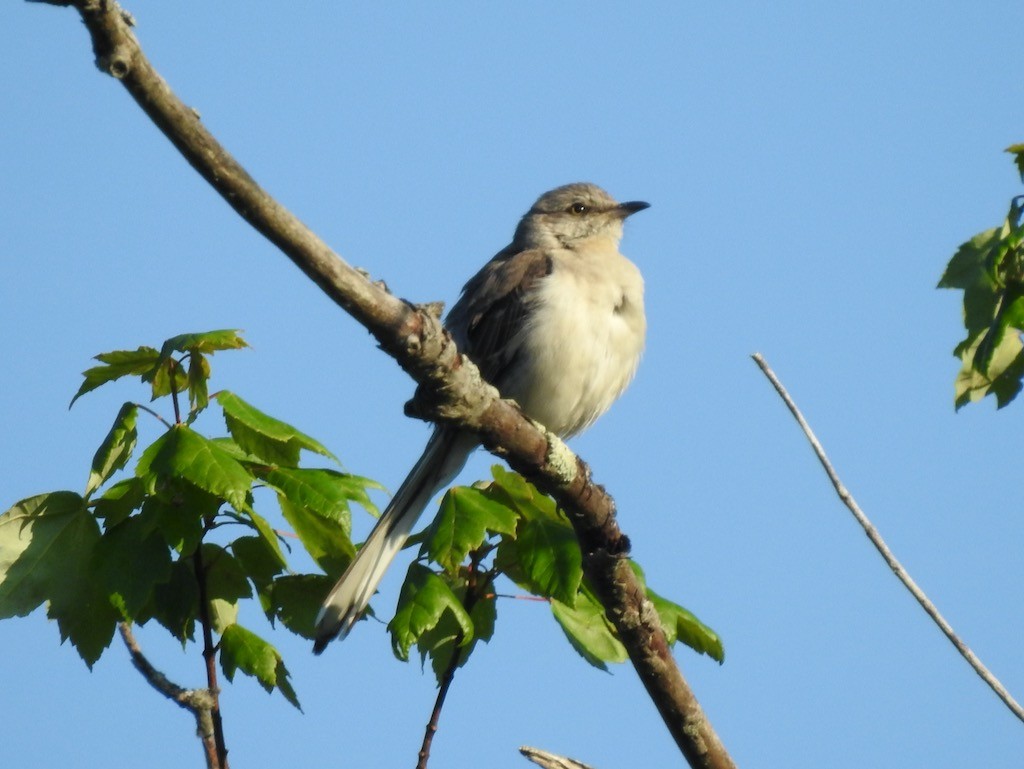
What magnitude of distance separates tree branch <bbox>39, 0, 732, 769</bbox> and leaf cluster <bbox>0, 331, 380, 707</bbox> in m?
0.54

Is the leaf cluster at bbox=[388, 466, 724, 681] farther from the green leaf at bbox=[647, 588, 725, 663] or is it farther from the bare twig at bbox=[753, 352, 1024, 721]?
the bare twig at bbox=[753, 352, 1024, 721]

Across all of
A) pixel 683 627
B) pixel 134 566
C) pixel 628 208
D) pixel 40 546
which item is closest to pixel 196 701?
pixel 134 566

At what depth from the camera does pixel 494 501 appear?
475 cm

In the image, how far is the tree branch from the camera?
3.03m

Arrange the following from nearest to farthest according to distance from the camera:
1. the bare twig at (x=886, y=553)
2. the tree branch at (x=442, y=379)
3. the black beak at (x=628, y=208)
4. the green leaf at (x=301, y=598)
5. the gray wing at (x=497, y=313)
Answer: the tree branch at (x=442, y=379)
the bare twig at (x=886, y=553)
the green leaf at (x=301, y=598)
the gray wing at (x=497, y=313)
the black beak at (x=628, y=208)

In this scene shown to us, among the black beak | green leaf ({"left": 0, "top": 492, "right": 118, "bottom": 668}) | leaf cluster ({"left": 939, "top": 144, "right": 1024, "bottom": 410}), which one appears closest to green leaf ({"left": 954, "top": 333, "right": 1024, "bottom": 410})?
leaf cluster ({"left": 939, "top": 144, "right": 1024, "bottom": 410})

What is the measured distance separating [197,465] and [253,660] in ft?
2.53

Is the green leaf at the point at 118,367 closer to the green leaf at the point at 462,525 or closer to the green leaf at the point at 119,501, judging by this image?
the green leaf at the point at 119,501

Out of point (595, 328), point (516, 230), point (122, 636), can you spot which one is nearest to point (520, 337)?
point (595, 328)

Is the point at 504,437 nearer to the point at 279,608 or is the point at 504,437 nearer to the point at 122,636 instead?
the point at 279,608

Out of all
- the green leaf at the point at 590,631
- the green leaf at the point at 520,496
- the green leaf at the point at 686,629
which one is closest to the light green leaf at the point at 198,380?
the green leaf at the point at 520,496

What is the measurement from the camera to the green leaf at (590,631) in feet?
15.8

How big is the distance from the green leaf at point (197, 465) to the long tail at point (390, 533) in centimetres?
72

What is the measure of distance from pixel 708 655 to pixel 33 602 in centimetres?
238
